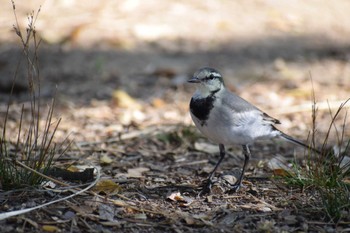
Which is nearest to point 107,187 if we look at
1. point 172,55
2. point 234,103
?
point 234,103

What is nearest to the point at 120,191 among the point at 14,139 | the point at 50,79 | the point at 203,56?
the point at 14,139

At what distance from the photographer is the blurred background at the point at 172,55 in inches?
307

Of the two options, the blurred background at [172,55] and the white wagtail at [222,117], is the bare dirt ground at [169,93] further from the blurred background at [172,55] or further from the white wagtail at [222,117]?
the white wagtail at [222,117]

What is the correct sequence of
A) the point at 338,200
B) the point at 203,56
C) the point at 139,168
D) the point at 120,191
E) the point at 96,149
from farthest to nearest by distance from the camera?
the point at 203,56
the point at 96,149
the point at 139,168
the point at 120,191
the point at 338,200

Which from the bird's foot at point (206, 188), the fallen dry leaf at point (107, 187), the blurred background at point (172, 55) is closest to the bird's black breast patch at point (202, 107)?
the bird's foot at point (206, 188)

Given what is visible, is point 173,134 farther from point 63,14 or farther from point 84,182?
point 63,14

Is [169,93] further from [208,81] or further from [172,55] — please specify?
[208,81]

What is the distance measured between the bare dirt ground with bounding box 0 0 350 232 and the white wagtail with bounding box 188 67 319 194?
0.36 m

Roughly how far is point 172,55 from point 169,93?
1.20 m

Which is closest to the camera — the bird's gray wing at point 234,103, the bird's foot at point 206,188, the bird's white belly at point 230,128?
the bird's foot at point 206,188

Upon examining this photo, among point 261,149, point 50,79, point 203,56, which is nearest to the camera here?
point 261,149

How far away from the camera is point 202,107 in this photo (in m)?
5.10

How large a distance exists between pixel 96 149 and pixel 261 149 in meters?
1.81

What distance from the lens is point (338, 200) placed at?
4348mm
